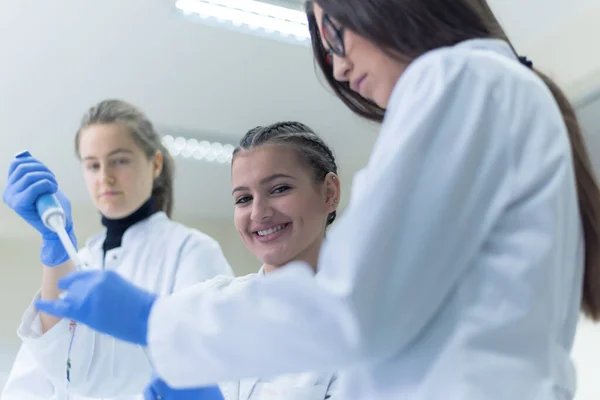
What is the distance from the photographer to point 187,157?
157 inches

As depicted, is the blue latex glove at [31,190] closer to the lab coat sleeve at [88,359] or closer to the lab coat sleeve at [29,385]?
the lab coat sleeve at [88,359]

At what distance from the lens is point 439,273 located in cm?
64

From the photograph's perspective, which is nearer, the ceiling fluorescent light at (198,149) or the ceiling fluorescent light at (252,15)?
the ceiling fluorescent light at (252,15)

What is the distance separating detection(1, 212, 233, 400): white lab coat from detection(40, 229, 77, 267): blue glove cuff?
101 mm

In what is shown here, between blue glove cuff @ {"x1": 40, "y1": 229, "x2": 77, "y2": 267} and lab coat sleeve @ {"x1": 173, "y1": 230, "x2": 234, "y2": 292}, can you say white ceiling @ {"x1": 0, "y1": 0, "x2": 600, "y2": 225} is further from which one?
blue glove cuff @ {"x1": 40, "y1": 229, "x2": 77, "y2": 267}

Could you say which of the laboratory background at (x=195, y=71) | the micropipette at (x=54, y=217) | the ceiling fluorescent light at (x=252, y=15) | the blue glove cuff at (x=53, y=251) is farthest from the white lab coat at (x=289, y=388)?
the ceiling fluorescent light at (x=252, y=15)

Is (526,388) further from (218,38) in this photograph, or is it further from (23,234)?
(23,234)

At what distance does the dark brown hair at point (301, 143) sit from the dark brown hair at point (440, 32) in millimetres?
550

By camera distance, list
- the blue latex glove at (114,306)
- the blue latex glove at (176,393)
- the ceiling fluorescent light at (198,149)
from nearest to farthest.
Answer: the blue latex glove at (114,306) → the blue latex glove at (176,393) → the ceiling fluorescent light at (198,149)

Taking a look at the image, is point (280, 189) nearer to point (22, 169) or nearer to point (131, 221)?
point (22, 169)

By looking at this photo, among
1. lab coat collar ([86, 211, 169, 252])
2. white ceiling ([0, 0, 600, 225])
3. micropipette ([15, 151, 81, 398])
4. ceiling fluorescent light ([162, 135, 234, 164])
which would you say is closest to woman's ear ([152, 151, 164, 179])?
lab coat collar ([86, 211, 169, 252])

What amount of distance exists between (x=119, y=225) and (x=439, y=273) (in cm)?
138

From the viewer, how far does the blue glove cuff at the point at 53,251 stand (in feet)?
4.22

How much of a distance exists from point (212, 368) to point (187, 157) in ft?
11.1
